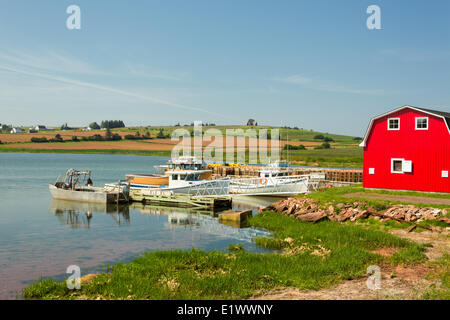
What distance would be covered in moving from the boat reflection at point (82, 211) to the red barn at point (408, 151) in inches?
814

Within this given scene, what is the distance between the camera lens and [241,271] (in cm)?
1407

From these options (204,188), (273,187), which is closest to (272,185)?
(273,187)

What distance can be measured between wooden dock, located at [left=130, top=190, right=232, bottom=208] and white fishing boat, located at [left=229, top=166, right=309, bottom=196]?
7.36 m

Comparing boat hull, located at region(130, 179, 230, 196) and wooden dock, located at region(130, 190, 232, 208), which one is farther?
boat hull, located at region(130, 179, 230, 196)

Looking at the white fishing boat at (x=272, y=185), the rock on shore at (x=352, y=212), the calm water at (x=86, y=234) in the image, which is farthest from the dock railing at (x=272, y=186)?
the rock on shore at (x=352, y=212)

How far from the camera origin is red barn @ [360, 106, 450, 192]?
92.8ft

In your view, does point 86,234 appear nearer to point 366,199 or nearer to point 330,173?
point 366,199

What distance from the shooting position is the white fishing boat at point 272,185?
41594 mm

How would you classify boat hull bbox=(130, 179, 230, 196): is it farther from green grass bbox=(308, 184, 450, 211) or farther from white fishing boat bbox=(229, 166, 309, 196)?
green grass bbox=(308, 184, 450, 211)

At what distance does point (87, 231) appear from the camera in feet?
89.5

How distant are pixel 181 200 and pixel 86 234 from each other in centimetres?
1335

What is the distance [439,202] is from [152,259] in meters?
18.8

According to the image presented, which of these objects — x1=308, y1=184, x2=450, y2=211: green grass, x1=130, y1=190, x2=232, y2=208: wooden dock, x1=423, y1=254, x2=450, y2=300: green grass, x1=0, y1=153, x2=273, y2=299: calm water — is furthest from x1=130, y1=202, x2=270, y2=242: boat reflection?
x1=423, y1=254, x2=450, y2=300: green grass
